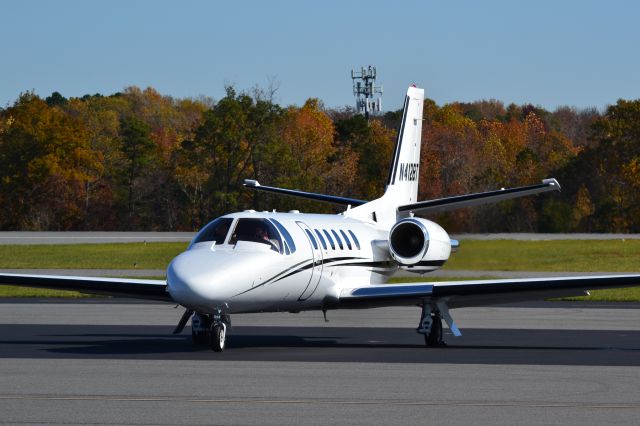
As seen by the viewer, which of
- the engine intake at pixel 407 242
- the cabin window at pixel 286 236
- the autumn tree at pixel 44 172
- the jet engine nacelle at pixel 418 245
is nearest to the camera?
the cabin window at pixel 286 236

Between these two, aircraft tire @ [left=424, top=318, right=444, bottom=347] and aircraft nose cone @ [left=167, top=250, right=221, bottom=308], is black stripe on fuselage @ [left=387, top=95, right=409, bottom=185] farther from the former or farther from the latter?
aircraft nose cone @ [left=167, top=250, right=221, bottom=308]

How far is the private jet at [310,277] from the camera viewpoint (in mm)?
17203

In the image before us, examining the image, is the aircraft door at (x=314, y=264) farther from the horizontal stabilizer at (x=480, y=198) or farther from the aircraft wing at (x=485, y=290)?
the horizontal stabilizer at (x=480, y=198)

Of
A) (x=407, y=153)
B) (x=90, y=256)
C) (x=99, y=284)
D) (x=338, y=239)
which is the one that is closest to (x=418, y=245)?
(x=338, y=239)

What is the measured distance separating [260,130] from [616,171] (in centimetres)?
2434

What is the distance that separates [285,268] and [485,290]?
10.8ft

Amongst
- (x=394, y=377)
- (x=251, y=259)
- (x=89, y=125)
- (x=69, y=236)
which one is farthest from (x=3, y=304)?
(x=89, y=125)

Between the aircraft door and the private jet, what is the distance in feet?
0.08

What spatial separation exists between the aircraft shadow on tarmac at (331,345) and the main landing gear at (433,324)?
0.84 feet

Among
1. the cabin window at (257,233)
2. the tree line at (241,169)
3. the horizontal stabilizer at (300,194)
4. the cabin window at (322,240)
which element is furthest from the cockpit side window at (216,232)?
the tree line at (241,169)

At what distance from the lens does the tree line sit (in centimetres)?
7631

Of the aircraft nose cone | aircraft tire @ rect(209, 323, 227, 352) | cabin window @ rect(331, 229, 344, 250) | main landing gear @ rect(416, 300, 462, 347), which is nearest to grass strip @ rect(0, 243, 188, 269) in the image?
cabin window @ rect(331, 229, 344, 250)

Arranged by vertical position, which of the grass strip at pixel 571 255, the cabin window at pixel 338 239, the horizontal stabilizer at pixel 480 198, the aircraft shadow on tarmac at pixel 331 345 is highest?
the horizontal stabilizer at pixel 480 198

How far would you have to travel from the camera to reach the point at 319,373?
14430 mm
